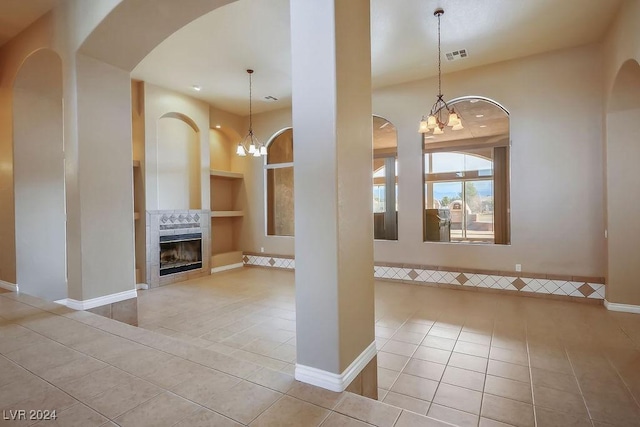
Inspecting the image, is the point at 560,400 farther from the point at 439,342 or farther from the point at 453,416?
the point at 439,342

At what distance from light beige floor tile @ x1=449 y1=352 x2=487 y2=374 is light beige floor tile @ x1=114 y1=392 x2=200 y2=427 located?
2155mm

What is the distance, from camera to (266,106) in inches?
272

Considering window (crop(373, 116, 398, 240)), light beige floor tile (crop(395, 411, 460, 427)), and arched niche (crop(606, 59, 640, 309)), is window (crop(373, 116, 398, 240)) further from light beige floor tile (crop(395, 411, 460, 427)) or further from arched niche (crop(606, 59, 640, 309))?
light beige floor tile (crop(395, 411, 460, 427))

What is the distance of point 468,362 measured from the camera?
8.97 ft

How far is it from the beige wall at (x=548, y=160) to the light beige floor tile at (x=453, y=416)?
3323mm

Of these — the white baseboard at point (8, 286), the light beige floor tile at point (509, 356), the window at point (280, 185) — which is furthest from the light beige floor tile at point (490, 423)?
the window at point (280, 185)

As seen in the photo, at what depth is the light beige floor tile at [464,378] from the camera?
93.4 inches

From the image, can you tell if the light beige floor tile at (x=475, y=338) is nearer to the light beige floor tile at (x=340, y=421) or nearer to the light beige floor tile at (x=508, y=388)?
the light beige floor tile at (x=508, y=388)

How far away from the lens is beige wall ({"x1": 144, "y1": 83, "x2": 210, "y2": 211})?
18.3 ft

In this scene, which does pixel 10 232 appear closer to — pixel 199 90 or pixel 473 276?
pixel 199 90

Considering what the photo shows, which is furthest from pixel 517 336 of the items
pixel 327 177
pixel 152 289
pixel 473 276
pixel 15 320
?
pixel 152 289

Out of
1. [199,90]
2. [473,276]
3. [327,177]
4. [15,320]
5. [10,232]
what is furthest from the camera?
[199,90]

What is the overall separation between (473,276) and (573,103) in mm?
2807

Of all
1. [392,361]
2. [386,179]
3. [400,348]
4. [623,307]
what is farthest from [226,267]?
[623,307]
